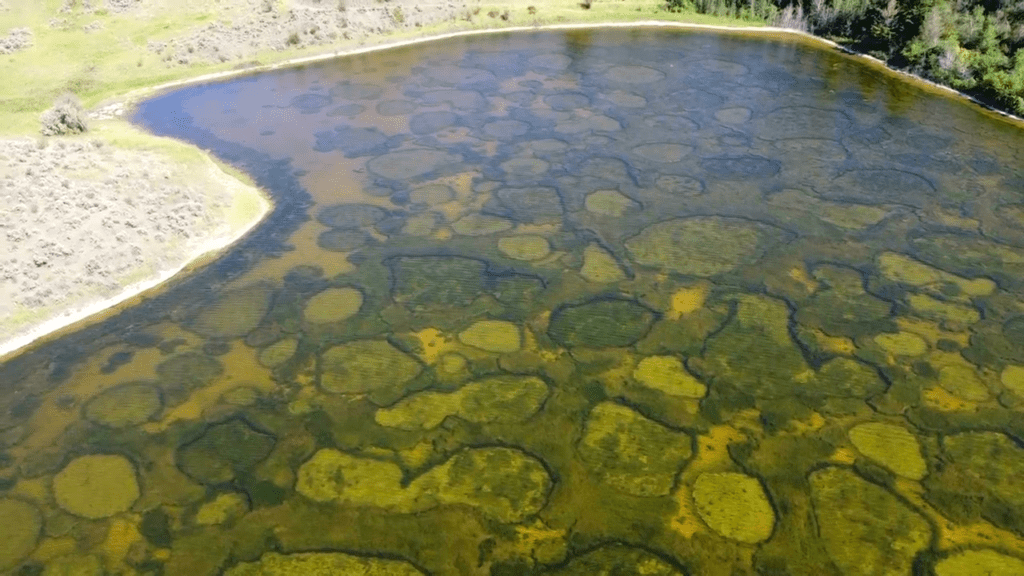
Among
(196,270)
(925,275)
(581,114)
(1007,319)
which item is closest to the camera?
(1007,319)

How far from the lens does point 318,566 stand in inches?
434

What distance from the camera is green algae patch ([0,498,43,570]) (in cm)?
1124

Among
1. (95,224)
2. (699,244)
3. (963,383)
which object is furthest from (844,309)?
(95,224)

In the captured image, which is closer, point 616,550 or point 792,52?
point 616,550

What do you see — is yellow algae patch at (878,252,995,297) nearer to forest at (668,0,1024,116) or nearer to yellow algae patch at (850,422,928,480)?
yellow algae patch at (850,422,928,480)

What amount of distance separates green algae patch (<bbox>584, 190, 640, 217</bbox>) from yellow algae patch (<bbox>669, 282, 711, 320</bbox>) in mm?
4102

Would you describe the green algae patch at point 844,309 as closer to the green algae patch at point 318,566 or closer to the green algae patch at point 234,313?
the green algae patch at point 318,566

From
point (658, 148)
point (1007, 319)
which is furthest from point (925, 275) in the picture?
point (658, 148)

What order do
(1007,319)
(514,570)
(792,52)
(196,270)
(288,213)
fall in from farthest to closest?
1. (792,52)
2. (288,213)
3. (196,270)
4. (1007,319)
5. (514,570)

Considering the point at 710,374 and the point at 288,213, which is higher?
the point at 288,213

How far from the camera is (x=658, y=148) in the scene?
23.8 m

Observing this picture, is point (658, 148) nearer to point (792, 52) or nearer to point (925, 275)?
point (925, 275)

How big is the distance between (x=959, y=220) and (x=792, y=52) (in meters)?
16.6

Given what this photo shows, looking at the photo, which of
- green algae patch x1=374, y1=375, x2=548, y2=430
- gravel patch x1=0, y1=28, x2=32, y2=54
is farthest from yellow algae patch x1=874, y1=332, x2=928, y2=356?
gravel patch x1=0, y1=28, x2=32, y2=54
